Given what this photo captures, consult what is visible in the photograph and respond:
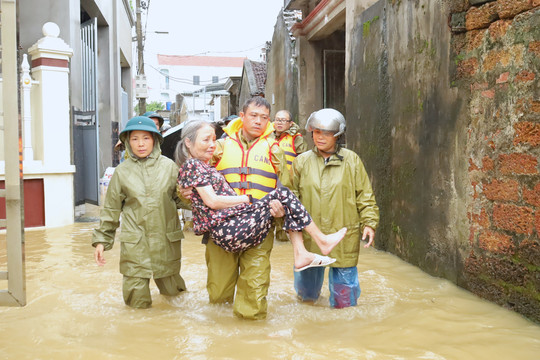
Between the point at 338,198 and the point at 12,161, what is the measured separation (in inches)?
88.3

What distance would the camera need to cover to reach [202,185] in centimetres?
384

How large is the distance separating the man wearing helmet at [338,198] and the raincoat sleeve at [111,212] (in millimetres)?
1367

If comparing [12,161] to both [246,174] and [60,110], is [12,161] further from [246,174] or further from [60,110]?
[60,110]

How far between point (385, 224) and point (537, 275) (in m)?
2.75

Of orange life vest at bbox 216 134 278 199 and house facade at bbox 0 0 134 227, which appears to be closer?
orange life vest at bbox 216 134 278 199

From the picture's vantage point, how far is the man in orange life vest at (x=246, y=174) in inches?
156

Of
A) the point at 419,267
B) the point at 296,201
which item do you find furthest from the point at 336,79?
the point at 296,201

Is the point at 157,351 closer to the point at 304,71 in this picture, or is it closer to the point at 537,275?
the point at 537,275

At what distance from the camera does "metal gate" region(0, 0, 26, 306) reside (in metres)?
2.75

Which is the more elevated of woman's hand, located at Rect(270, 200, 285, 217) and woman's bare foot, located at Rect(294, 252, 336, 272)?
woman's hand, located at Rect(270, 200, 285, 217)

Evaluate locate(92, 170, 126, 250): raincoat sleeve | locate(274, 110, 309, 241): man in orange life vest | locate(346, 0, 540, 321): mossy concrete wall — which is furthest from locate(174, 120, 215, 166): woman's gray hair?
locate(274, 110, 309, 241): man in orange life vest

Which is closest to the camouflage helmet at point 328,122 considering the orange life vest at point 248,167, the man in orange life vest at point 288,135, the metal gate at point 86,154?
the orange life vest at point 248,167

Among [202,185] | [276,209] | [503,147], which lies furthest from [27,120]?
[503,147]

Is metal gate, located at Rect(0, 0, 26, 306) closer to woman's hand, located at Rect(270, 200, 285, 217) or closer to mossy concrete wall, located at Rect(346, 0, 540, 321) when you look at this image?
woman's hand, located at Rect(270, 200, 285, 217)
